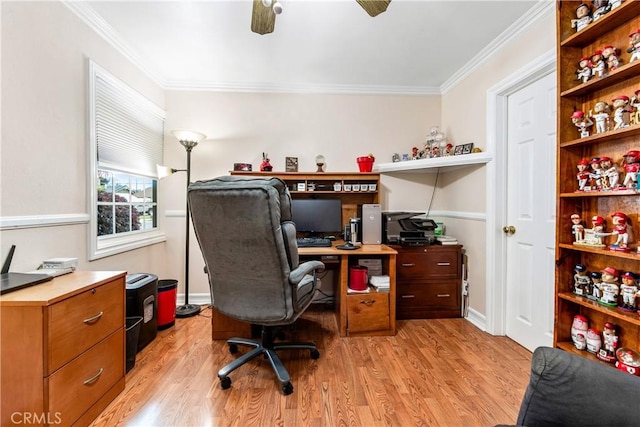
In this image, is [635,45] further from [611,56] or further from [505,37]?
[505,37]

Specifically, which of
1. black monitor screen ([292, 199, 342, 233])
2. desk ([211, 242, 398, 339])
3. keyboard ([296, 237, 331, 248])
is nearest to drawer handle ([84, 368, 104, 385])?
desk ([211, 242, 398, 339])

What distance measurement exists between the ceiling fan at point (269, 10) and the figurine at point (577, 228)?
4.82 feet

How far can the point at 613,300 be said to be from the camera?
1.23 meters

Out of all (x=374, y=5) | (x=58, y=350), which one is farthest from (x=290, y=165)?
(x=58, y=350)

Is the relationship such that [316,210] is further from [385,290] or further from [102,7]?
[102,7]

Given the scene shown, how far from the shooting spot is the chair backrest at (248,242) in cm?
136

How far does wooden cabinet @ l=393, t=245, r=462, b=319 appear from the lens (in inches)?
99.3

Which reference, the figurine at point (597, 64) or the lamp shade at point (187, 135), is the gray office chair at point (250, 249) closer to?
the lamp shade at point (187, 135)

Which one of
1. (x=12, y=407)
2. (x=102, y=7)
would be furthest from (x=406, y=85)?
(x=12, y=407)

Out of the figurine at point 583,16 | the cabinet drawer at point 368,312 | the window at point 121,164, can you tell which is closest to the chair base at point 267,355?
the cabinet drawer at point 368,312

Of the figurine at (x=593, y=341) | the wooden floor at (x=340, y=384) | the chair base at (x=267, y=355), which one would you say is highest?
the figurine at (x=593, y=341)

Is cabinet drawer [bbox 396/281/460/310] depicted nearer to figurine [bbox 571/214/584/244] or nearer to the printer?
the printer

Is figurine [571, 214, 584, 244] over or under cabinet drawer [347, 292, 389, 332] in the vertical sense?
over

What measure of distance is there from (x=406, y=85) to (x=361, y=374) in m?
2.87
